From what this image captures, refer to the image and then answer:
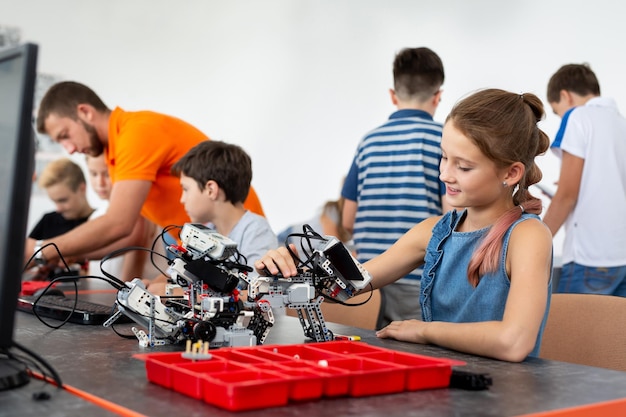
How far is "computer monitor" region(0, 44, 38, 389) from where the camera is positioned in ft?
2.74

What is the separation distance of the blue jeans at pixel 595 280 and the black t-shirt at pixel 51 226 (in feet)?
7.73

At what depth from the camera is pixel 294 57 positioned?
4.90 m

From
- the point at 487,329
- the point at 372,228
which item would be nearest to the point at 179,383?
the point at 487,329

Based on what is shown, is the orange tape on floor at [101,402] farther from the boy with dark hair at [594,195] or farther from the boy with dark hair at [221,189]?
the boy with dark hair at [594,195]

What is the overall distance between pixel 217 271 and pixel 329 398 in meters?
0.40

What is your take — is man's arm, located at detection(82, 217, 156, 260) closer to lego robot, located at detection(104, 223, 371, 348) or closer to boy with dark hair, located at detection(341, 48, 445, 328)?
boy with dark hair, located at detection(341, 48, 445, 328)

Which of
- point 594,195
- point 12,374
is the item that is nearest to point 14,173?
point 12,374

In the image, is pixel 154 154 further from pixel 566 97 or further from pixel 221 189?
pixel 566 97

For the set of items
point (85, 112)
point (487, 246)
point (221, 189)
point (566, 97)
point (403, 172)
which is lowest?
point (487, 246)

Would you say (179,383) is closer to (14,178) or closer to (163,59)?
(14,178)

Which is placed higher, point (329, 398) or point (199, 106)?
point (199, 106)

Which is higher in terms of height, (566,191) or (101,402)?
(566,191)

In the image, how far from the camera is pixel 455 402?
0.91 metres

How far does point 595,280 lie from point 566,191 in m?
0.34
